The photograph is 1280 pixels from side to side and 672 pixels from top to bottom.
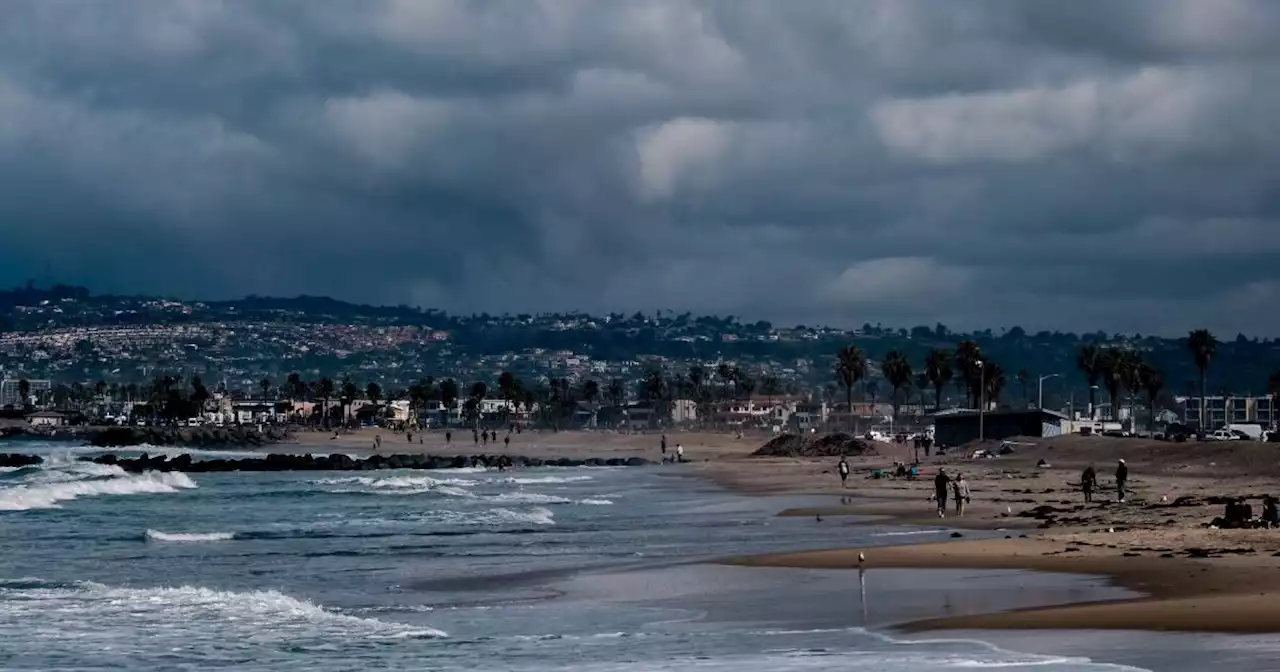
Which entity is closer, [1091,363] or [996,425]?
[996,425]

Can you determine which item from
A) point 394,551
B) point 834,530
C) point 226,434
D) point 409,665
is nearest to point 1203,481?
point 834,530

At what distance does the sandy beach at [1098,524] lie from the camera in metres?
20.4

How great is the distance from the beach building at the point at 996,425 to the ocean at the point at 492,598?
5884 centimetres

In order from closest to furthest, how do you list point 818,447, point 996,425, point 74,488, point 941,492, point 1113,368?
1. point 941,492
2. point 74,488
3. point 996,425
4. point 818,447
5. point 1113,368

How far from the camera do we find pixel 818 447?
362 feet

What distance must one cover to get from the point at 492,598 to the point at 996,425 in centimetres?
8686

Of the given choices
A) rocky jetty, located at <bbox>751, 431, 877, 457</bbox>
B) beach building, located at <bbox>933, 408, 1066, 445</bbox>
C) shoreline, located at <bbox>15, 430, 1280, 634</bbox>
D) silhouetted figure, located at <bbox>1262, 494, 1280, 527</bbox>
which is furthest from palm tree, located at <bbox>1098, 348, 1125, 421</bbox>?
silhouetted figure, located at <bbox>1262, 494, 1280, 527</bbox>

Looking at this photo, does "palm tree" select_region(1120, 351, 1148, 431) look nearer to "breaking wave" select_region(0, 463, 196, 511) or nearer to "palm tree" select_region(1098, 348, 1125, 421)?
"palm tree" select_region(1098, 348, 1125, 421)

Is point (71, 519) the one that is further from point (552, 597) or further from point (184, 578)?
point (552, 597)

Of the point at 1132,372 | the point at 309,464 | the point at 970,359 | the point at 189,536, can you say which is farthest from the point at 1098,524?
the point at 1132,372

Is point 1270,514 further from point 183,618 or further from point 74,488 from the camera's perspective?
point 74,488

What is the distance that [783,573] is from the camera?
2792cm

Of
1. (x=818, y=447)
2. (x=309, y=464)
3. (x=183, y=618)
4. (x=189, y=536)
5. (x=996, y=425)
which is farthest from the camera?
(x=818, y=447)

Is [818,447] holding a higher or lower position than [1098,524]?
higher
